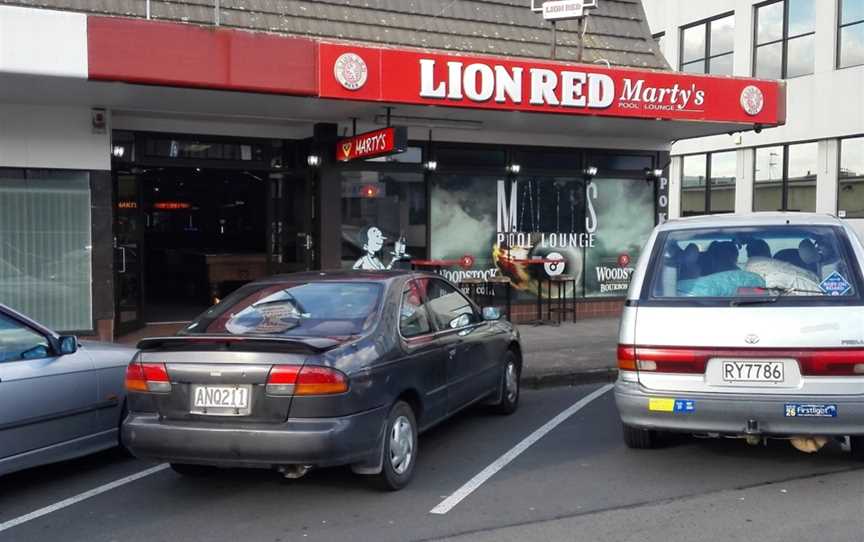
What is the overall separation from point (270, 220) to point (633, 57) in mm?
6825

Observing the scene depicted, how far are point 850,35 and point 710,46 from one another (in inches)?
235

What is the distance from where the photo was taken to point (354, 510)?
5250 mm

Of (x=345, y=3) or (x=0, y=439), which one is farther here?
(x=345, y=3)

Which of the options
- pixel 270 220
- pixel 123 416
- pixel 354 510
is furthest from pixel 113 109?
pixel 354 510

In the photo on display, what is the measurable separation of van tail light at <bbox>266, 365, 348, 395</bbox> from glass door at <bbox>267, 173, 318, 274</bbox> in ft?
25.8

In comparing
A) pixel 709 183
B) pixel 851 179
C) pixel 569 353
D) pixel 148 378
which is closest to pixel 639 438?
pixel 148 378

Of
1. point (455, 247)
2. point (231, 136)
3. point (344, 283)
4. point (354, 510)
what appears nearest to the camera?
point (354, 510)

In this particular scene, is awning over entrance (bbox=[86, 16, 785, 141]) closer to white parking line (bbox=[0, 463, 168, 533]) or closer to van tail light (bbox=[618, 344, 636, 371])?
white parking line (bbox=[0, 463, 168, 533])

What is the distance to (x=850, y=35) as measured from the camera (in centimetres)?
2255

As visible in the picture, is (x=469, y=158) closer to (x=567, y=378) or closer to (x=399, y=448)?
(x=567, y=378)

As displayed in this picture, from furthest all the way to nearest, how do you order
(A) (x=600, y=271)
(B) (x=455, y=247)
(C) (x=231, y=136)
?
(A) (x=600, y=271) < (B) (x=455, y=247) < (C) (x=231, y=136)

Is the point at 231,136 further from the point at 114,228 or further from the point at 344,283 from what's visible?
the point at 344,283

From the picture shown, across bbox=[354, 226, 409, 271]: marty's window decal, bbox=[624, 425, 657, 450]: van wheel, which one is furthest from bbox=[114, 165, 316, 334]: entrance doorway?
bbox=[624, 425, 657, 450]: van wheel

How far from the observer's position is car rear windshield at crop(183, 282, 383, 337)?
5.70 m
